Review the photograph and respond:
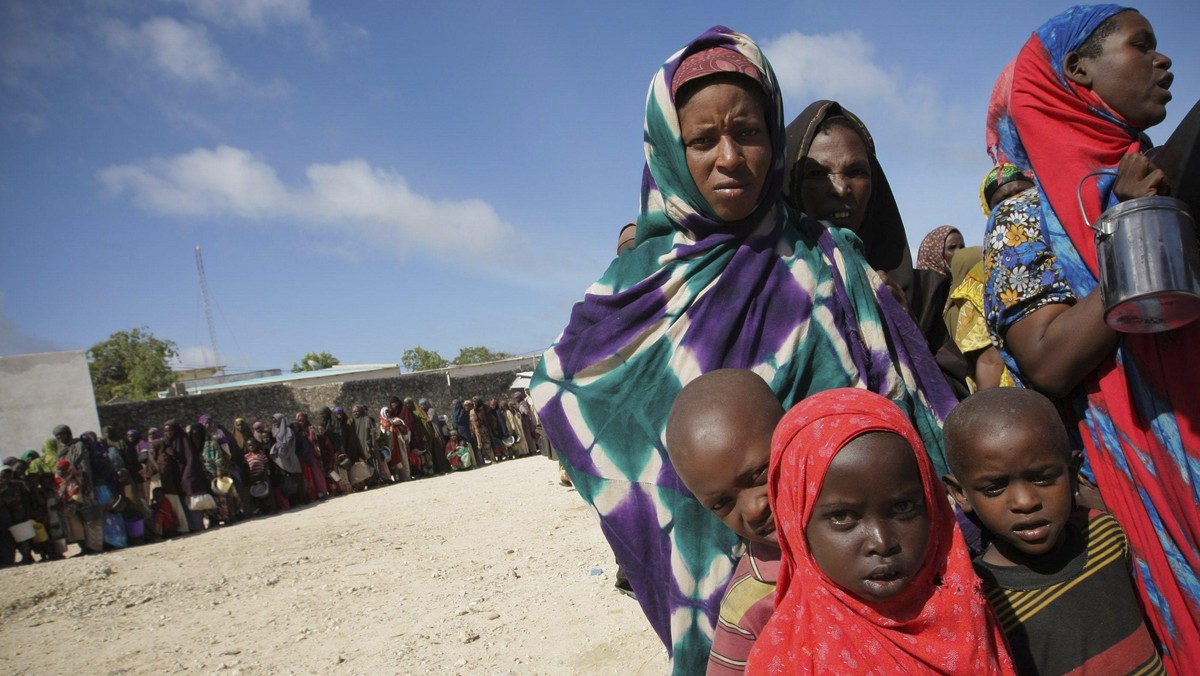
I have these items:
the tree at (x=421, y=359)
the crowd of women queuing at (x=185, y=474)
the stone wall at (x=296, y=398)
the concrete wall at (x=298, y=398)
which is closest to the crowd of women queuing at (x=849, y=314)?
the crowd of women queuing at (x=185, y=474)

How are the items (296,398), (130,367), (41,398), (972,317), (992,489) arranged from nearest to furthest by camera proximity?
(992,489) → (972,317) → (41,398) → (296,398) → (130,367)

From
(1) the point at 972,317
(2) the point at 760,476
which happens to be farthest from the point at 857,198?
(2) the point at 760,476

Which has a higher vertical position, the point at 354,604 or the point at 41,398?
the point at 41,398

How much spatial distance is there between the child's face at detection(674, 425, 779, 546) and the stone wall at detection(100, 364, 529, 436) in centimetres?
1737

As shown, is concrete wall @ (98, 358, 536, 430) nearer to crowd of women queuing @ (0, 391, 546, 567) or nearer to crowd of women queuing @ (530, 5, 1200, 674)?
crowd of women queuing @ (0, 391, 546, 567)

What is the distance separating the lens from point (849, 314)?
1.82 meters

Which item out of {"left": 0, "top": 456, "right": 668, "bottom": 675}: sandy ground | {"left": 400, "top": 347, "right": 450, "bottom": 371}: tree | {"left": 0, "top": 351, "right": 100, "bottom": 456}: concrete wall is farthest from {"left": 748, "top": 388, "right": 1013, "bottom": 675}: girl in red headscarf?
{"left": 400, "top": 347, "right": 450, "bottom": 371}: tree

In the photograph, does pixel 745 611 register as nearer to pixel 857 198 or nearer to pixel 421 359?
pixel 857 198

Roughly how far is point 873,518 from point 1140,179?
1023mm

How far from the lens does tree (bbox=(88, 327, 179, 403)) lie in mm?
39156

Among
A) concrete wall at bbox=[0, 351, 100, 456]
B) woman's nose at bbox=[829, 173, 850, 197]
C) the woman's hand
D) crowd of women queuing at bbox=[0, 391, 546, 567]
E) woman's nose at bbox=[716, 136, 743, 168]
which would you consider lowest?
crowd of women queuing at bbox=[0, 391, 546, 567]

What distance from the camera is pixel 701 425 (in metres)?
1.49

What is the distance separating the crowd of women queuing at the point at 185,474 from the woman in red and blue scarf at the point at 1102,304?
1267 cm

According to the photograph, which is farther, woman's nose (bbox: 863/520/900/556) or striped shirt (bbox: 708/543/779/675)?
striped shirt (bbox: 708/543/779/675)
